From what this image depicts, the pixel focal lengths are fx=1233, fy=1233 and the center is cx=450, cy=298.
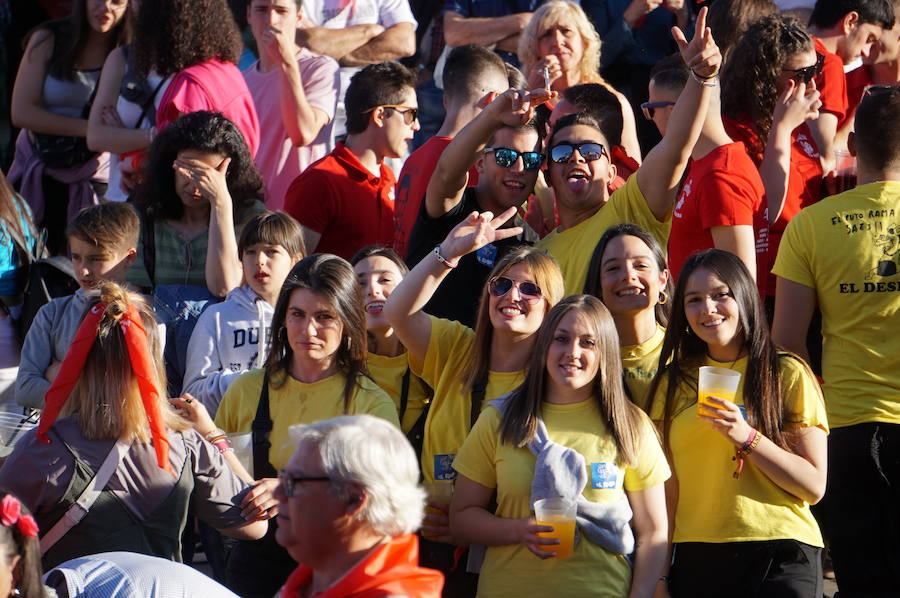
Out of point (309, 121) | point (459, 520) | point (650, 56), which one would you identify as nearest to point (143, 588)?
point (459, 520)

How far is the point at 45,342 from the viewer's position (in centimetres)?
547

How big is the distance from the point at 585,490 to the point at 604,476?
0.08 m

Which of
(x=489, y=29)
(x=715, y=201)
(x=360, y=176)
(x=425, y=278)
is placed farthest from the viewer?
(x=489, y=29)

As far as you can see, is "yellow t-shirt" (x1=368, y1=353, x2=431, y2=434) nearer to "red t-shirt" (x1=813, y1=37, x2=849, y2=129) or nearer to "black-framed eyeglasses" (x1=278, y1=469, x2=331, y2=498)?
"black-framed eyeglasses" (x1=278, y1=469, x2=331, y2=498)

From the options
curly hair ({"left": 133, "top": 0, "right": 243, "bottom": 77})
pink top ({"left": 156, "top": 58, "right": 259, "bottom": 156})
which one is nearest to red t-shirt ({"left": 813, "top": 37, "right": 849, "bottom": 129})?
pink top ({"left": 156, "top": 58, "right": 259, "bottom": 156})

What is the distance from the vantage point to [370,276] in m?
5.16

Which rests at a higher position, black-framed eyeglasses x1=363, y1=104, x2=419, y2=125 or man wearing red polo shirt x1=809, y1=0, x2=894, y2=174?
man wearing red polo shirt x1=809, y1=0, x2=894, y2=174

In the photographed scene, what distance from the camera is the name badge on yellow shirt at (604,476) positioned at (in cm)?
415

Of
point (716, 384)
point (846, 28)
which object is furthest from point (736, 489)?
point (846, 28)

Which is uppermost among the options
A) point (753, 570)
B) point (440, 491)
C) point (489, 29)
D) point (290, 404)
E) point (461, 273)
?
point (489, 29)

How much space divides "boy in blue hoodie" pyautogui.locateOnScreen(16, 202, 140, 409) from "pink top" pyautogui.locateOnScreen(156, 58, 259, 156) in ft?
3.13

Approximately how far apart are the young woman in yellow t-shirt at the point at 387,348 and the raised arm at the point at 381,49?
3.10 m

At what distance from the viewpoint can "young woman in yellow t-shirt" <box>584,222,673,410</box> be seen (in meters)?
4.70

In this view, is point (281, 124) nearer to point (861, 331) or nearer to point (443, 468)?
point (443, 468)
